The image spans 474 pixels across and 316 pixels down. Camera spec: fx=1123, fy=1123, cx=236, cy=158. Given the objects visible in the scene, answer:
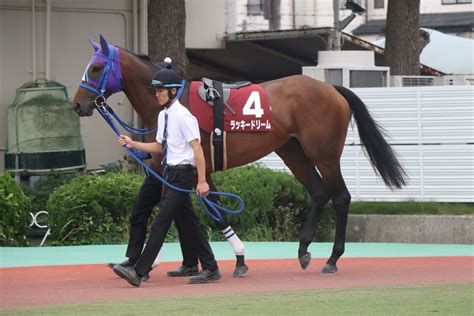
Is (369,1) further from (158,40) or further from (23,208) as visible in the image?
(23,208)

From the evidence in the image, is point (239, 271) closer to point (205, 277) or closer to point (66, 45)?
point (205, 277)

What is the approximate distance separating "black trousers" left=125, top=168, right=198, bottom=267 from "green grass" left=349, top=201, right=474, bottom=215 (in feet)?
17.2

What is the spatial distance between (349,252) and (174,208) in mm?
4074

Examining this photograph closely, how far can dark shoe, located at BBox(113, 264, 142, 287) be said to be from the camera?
32.5 feet

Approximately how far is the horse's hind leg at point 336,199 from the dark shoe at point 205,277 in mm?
1277

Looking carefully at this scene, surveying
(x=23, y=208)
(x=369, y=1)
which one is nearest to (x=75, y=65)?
(x=23, y=208)

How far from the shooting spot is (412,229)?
15.0 m

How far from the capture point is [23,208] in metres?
14.4

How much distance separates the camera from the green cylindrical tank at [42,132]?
18.1 meters

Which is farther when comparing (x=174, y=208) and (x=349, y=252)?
(x=349, y=252)

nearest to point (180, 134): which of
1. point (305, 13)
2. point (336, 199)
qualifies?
point (336, 199)

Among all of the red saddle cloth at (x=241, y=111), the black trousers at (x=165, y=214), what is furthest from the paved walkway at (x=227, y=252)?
the black trousers at (x=165, y=214)

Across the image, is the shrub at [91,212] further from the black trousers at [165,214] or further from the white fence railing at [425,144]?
the black trousers at [165,214]

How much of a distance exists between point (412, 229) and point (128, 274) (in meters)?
6.01
